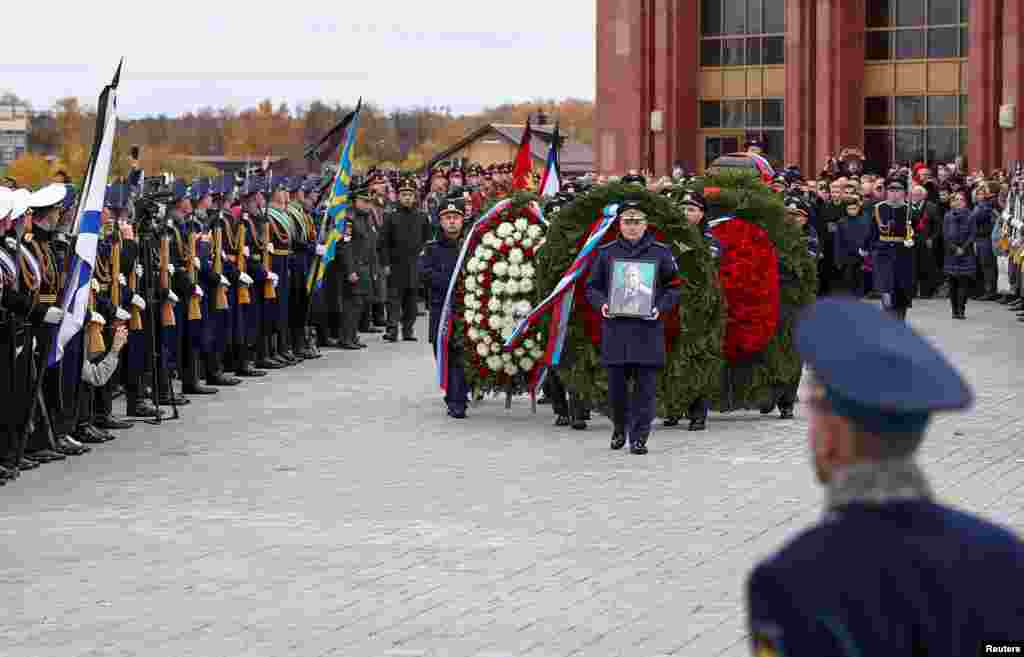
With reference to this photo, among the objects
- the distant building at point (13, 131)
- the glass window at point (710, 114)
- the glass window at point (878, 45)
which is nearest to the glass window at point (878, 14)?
the glass window at point (878, 45)

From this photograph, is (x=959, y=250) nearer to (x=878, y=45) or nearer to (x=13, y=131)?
(x=878, y=45)

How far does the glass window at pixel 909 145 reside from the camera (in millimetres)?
51750

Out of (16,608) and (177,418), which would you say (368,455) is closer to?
(177,418)

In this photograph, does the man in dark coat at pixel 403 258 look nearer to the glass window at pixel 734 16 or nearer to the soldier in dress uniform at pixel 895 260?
the soldier in dress uniform at pixel 895 260

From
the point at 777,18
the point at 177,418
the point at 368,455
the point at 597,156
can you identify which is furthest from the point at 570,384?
the point at 597,156

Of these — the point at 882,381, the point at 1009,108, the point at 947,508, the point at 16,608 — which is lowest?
the point at 16,608

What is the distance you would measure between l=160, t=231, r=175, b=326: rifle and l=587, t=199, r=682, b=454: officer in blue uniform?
4.60 metres

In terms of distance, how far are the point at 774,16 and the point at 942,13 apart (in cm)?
513

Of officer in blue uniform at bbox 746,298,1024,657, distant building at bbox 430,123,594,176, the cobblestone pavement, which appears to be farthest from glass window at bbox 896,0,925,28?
officer in blue uniform at bbox 746,298,1024,657

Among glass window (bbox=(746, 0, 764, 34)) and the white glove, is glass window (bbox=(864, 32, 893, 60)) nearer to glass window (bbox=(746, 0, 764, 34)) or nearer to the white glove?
glass window (bbox=(746, 0, 764, 34))

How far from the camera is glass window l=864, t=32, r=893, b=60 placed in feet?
171

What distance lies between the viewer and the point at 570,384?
15828 mm

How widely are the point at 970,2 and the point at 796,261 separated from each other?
34.4 metres

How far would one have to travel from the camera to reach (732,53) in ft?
184
